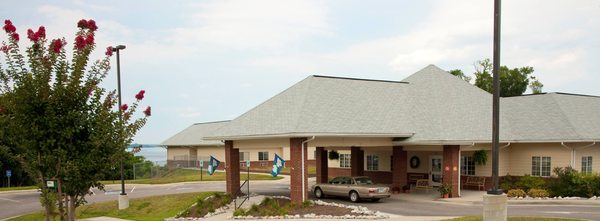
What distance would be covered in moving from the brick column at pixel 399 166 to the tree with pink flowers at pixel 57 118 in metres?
21.5

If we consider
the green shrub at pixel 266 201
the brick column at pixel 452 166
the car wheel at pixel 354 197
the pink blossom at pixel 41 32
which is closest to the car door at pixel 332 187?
the car wheel at pixel 354 197

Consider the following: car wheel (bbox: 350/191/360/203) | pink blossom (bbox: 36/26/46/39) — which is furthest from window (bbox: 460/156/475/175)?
pink blossom (bbox: 36/26/46/39)

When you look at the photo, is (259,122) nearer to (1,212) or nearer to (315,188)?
(315,188)

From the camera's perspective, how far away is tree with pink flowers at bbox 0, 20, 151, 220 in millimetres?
10250

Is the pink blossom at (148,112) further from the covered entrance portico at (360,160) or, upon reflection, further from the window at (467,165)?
the window at (467,165)

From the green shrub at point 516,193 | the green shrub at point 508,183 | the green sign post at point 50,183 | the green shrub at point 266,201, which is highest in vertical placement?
the green sign post at point 50,183

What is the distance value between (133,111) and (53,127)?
82.5 inches

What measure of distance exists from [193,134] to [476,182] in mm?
46380

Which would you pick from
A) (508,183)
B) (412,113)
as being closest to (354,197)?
(412,113)

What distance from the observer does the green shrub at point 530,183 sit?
2797cm

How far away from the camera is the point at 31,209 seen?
29.4 metres

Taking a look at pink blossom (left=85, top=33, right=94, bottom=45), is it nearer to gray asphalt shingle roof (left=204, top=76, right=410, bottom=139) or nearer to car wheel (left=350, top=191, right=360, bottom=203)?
gray asphalt shingle roof (left=204, top=76, right=410, bottom=139)

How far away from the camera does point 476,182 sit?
3139 centimetres

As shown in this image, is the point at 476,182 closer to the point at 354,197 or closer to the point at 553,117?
the point at 553,117
